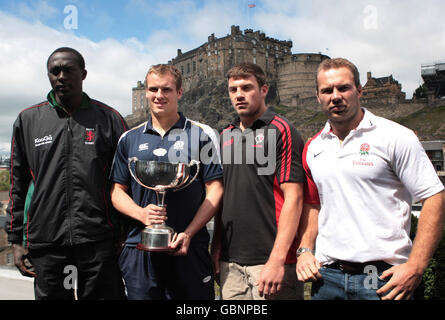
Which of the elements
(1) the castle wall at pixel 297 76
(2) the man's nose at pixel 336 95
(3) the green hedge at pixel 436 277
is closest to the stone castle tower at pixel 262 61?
(1) the castle wall at pixel 297 76

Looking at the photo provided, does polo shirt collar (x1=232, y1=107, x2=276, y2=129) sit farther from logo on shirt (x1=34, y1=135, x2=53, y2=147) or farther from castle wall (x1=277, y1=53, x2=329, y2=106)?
castle wall (x1=277, y1=53, x2=329, y2=106)

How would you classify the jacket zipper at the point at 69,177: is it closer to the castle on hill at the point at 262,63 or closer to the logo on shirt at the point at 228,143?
the logo on shirt at the point at 228,143

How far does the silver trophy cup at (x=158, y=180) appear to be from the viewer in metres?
2.44

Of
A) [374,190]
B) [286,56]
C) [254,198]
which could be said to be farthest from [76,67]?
[286,56]

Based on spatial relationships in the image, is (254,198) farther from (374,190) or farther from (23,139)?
(23,139)

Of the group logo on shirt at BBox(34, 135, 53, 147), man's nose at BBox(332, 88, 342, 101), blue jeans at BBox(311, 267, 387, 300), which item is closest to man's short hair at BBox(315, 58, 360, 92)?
man's nose at BBox(332, 88, 342, 101)

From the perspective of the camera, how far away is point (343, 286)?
7.61 feet

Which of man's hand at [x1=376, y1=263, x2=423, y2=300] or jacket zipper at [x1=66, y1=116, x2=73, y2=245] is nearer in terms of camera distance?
man's hand at [x1=376, y1=263, x2=423, y2=300]

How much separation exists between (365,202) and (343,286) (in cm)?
57

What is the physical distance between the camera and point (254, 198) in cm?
275

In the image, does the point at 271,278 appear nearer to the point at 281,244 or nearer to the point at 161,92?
the point at 281,244

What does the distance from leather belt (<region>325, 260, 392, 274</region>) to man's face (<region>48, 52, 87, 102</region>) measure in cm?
243

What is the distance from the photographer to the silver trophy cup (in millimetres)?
2438

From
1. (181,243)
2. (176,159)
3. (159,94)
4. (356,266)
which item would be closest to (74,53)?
(159,94)
